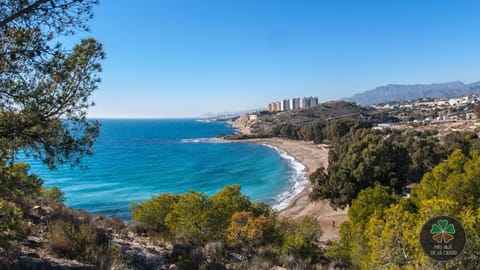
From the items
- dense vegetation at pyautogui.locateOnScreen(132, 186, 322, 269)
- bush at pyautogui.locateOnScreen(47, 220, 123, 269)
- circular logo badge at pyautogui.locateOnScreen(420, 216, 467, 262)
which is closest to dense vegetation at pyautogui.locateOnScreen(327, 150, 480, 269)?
circular logo badge at pyautogui.locateOnScreen(420, 216, 467, 262)

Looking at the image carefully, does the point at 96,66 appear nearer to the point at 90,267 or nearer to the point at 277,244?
the point at 90,267

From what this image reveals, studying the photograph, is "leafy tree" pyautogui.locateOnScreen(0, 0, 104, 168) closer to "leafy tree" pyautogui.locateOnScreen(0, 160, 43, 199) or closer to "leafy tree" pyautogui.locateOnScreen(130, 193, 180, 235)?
"leafy tree" pyautogui.locateOnScreen(0, 160, 43, 199)

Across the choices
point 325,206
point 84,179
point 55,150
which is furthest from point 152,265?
point 84,179

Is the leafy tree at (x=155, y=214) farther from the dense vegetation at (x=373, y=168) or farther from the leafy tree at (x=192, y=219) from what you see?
the dense vegetation at (x=373, y=168)

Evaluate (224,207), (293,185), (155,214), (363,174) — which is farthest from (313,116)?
(155,214)

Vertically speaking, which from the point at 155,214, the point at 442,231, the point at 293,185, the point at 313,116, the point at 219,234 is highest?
the point at 313,116

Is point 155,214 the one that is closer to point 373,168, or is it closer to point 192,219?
point 192,219
